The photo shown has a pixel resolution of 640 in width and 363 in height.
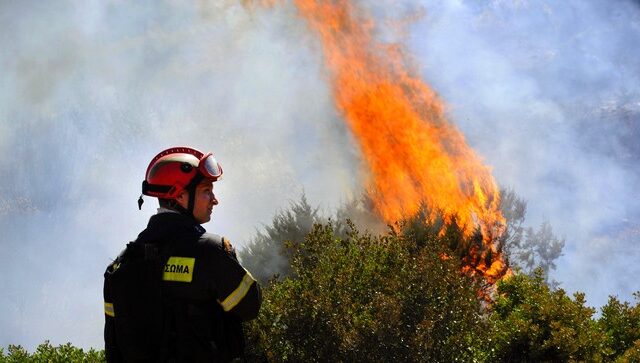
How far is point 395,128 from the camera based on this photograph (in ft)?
73.2

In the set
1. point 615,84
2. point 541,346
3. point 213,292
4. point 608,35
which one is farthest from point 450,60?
point 213,292

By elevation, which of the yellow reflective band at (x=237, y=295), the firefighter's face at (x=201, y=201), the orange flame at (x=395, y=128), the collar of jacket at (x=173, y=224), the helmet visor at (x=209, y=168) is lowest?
the yellow reflective band at (x=237, y=295)

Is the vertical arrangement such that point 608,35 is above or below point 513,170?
above

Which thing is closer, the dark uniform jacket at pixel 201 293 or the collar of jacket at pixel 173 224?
the dark uniform jacket at pixel 201 293

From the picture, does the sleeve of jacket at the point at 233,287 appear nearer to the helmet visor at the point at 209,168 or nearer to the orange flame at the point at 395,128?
the helmet visor at the point at 209,168

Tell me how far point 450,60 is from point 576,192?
33.2ft

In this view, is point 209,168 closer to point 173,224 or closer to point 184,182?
point 184,182

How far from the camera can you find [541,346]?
689 centimetres

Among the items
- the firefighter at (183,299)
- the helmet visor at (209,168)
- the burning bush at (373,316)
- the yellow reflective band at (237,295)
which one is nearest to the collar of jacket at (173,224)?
the firefighter at (183,299)

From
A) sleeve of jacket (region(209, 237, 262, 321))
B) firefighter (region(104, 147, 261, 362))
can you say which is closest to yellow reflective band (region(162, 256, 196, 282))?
firefighter (region(104, 147, 261, 362))

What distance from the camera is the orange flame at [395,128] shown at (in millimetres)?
21484

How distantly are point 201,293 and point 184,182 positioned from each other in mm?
602

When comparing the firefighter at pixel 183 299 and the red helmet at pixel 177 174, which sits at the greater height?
the red helmet at pixel 177 174

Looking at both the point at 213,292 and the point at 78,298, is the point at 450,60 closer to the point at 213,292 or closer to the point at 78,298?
the point at 78,298
